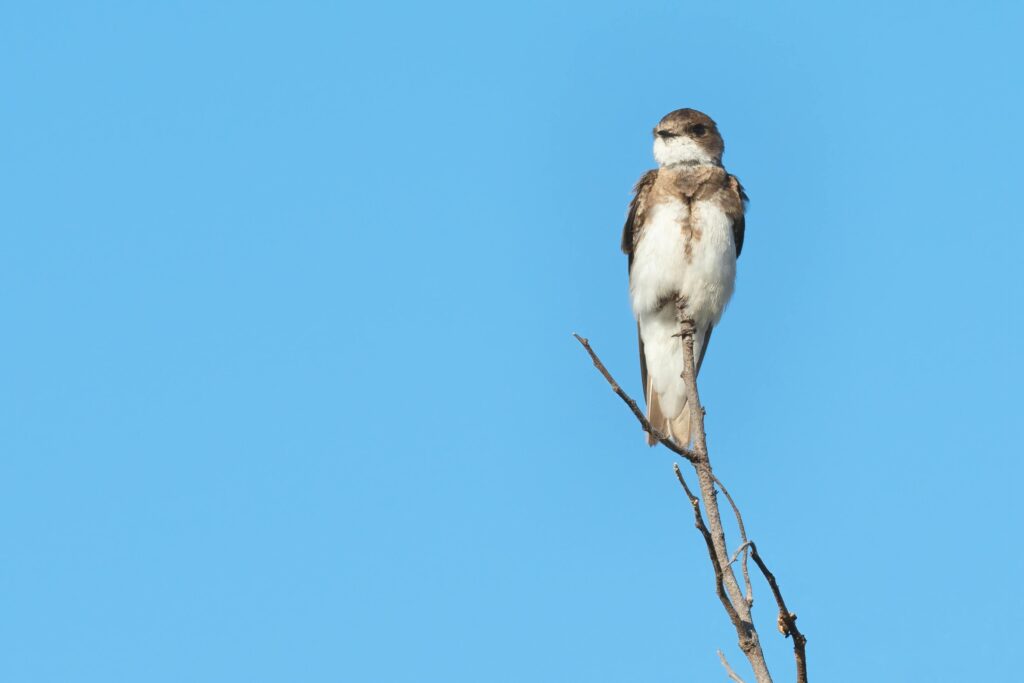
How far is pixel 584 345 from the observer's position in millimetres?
5738

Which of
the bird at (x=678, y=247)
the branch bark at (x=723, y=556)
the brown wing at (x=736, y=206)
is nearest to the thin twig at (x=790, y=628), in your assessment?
the branch bark at (x=723, y=556)

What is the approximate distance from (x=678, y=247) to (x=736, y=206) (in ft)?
2.17

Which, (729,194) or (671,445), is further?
(729,194)

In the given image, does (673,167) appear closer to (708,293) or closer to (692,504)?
(708,293)

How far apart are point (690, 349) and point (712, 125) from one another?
4335 mm

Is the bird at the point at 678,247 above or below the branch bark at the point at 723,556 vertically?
above

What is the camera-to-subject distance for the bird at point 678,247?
34.8ft

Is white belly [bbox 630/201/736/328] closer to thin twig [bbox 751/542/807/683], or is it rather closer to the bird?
the bird

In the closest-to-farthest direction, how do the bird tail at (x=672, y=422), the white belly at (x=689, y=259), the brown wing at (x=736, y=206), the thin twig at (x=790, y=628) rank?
1. the thin twig at (x=790, y=628)
2. the white belly at (x=689, y=259)
3. the brown wing at (x=736, y=206)
4. the bird tail at (x=672, y=422)

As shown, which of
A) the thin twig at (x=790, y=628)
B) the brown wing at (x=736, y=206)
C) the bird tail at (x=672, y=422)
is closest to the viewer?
the thin twig at (x=790, y=628)

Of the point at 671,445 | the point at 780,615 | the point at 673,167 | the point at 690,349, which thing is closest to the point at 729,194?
the point at 673,167

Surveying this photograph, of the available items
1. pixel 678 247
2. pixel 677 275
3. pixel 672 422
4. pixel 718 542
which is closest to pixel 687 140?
pixel 678 247

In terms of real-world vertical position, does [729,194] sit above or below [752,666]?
above

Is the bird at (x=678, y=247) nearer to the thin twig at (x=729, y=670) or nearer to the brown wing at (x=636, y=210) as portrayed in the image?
the brown wing at (x=636, y=210)
